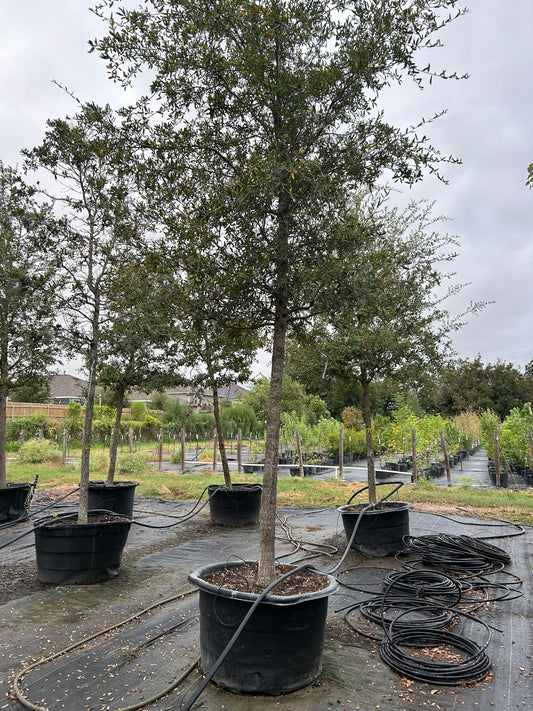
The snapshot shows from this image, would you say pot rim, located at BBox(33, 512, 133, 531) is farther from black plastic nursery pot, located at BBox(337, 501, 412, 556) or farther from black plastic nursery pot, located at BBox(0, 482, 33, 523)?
black plastic nursery pot, located at BBox(0, 482, 33, 523)

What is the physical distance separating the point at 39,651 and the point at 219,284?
2.75 meters

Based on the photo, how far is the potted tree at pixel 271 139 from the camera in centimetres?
314

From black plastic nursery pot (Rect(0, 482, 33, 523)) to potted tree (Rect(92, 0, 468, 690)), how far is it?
6.01 metres

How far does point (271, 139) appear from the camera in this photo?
3270mm

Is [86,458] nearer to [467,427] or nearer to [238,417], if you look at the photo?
[467,427]

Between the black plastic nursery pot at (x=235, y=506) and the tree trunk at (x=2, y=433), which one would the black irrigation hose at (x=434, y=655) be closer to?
the black plastic nursery pot at (x=235, y=506)

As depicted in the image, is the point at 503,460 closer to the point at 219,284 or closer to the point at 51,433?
the point at 219,284

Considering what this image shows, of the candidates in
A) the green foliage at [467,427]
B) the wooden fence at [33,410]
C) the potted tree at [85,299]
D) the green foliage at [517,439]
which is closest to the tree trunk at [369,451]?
the potted tree at [85,299]

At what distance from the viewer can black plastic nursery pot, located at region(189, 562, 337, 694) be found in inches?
106

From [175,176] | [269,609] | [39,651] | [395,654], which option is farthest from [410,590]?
[175,176]

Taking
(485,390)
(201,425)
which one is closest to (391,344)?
(201,425)

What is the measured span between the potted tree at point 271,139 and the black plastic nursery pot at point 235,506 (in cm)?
417

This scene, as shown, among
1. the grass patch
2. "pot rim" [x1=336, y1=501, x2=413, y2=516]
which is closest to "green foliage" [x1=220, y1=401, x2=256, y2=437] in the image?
the grass patch

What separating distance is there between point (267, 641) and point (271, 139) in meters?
3.10
